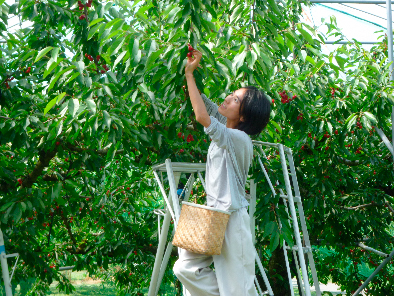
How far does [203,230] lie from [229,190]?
0.51ft

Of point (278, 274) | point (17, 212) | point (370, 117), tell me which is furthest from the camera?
point (278, 274)

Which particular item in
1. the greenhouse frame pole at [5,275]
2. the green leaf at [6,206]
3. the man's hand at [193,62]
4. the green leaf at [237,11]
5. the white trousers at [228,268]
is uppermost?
the green leaf at [237,11]

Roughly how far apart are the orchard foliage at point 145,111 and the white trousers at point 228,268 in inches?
15.2

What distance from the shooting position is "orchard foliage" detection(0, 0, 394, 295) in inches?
62.3

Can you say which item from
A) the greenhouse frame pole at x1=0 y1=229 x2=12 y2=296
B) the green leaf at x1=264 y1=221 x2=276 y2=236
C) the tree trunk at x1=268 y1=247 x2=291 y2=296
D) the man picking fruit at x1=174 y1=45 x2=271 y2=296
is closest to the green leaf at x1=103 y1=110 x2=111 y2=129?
the man picking fruit at x1=174 y1=45 x2=271 y2=296

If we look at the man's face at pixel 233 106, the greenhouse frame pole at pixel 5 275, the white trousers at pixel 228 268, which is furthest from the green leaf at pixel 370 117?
the greenhouse frame pole at pixel 5 275

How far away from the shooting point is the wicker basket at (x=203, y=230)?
4.32 ft

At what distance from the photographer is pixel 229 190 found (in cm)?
139

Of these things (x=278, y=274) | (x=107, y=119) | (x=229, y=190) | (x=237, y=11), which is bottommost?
(x=278, y=274)

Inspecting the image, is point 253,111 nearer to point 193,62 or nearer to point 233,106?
point 233,106

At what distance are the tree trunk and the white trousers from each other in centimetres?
274

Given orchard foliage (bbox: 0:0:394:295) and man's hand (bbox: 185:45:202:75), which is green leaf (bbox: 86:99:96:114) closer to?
orchard foliage (bbox: 0:0:394:295)

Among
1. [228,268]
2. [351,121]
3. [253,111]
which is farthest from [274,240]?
[351,121]

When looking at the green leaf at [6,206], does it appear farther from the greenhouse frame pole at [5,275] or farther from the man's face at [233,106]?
the man's face at [233,106]
